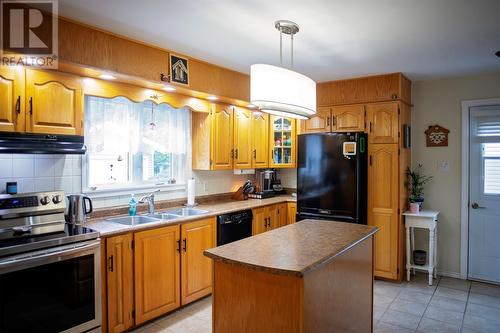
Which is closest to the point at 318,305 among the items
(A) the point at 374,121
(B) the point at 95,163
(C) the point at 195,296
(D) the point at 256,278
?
(D) the point at 256,278

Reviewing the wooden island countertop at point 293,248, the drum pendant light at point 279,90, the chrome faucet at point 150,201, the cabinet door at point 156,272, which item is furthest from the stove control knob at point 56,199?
the drum pendant light at point 279,90

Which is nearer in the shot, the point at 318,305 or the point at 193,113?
the point at 318,305

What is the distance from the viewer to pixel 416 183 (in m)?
4.29

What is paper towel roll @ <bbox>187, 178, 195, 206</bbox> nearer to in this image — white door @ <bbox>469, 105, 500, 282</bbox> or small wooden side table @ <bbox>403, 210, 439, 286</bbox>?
small wooden side table @ <bbox>403, 210, 439, 286</bbox>

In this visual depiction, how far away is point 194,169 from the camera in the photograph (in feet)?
13.6

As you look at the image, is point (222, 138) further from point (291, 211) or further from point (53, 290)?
point (53, 290)

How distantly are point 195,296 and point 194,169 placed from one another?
1460 millimetres

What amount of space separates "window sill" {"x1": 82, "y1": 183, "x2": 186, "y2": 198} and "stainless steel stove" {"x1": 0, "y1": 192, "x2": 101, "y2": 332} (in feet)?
1.41

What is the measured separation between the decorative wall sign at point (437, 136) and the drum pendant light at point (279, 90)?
2.89 m

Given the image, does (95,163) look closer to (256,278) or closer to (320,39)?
(256,278)

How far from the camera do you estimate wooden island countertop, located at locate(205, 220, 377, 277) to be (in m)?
1.75

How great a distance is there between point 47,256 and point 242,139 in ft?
8.46

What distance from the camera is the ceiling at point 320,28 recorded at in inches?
89.7

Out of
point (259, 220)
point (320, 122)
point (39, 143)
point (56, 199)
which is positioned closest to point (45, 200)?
point (56, 199)
